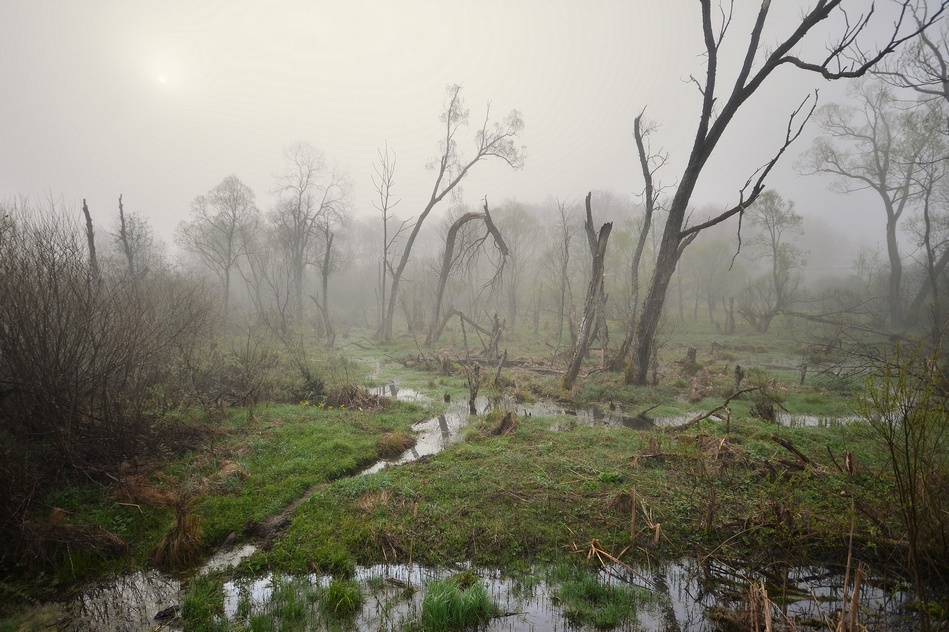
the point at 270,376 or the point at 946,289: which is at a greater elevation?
the point at 946,289

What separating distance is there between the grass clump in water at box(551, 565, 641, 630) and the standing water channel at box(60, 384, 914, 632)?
0.22 feet

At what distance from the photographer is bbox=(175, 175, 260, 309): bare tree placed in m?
34.6

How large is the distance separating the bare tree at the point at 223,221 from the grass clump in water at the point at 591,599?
35.1m

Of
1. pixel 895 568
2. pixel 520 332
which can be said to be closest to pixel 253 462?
pixel 895 568

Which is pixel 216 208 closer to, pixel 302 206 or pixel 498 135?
pixel 302 206

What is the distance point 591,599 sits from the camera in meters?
4.08

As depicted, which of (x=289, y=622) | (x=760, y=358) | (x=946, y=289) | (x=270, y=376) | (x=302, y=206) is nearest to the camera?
(x=289, y=622)

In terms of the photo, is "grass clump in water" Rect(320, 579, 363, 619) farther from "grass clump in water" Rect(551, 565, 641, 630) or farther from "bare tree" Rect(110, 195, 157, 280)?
"bare tree" Rect(110, 195, 157, 280)

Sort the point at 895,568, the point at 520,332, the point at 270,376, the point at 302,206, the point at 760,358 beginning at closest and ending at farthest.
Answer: the point at 895,568 → the point at 270,376 → the point at 760,358 → the point at 520,332 → the point at 302,206

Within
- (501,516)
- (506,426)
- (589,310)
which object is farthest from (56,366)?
(589,310)

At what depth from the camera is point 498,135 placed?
77.5ft

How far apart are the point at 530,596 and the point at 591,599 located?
0.59 m

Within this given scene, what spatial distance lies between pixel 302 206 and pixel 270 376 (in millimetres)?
26480

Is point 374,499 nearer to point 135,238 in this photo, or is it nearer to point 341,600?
point 341,600
